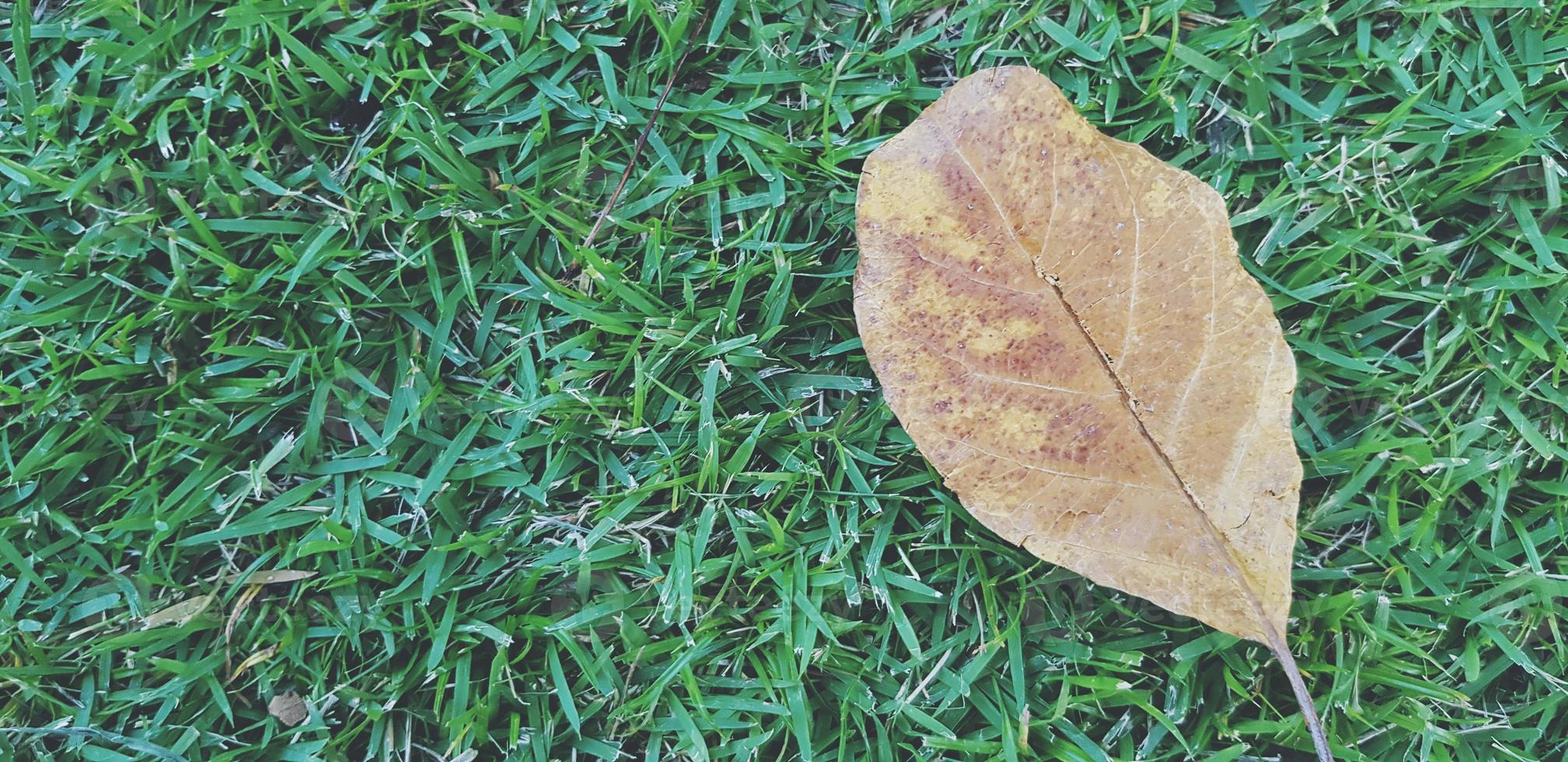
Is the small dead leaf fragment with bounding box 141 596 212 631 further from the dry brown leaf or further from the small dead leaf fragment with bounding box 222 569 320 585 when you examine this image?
the dry brown leaf

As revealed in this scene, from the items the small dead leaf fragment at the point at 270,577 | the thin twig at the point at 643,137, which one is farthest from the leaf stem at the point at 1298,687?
the small dead leaf fragment at the point at 270,577

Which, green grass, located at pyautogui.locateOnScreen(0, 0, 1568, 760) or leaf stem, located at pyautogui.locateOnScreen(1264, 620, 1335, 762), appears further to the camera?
green grass, located at pyautogui.locateOnScreen(0, 0, 1568, 760)

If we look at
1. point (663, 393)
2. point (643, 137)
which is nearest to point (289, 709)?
point (663, 393)

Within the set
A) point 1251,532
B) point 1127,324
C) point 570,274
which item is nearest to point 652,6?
point 570,274

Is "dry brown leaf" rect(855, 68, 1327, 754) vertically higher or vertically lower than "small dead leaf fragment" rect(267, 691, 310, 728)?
higher

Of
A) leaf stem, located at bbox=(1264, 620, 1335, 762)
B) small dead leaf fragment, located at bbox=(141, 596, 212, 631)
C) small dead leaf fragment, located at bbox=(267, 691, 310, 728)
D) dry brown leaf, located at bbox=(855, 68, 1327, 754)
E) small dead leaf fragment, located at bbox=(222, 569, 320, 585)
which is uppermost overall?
dry brown leaf, located at bbox=(855, 68, 1327, 754)

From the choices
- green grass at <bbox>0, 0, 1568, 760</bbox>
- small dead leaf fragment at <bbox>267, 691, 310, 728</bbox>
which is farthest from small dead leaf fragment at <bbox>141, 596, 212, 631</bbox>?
small dead leaf fragment at <bbox>267, 691, 310, 728</bbox>

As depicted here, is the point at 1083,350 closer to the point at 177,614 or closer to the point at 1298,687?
the point at 1298,687

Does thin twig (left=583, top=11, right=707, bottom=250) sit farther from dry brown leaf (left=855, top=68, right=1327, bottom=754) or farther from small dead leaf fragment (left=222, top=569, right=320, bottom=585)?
small dead leaf fragment (left=222, top=569, right=320, bottom=585)
